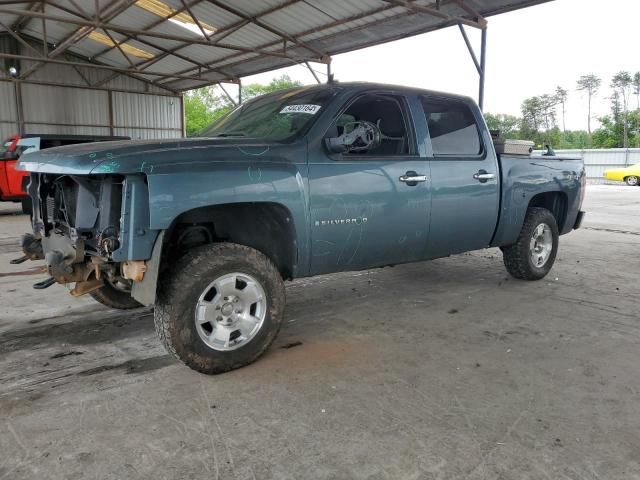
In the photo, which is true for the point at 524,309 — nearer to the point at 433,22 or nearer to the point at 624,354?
the point at 624,354

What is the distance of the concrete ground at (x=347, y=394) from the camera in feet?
7.79

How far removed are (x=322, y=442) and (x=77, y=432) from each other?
1.25 m

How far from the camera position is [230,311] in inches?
130

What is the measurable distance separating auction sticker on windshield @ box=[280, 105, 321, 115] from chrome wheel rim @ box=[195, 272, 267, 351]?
1333mm

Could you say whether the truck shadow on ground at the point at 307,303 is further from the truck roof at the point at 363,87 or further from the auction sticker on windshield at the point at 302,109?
the truck roof at the point at 363,87

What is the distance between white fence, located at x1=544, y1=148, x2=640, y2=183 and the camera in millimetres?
30688

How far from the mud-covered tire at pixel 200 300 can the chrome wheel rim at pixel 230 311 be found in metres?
0.02

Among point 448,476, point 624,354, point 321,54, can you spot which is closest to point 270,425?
point 448,476

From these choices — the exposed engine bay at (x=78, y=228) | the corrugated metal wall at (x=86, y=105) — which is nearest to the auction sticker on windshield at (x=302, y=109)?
the exposed engine bay at (x=78, y=228)

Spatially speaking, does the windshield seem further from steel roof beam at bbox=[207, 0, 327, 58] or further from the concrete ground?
steel roof beam at bbox=[207, 0, 327, 58]

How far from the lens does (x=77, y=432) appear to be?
2.60m

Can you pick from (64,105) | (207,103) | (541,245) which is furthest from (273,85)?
(541,245)

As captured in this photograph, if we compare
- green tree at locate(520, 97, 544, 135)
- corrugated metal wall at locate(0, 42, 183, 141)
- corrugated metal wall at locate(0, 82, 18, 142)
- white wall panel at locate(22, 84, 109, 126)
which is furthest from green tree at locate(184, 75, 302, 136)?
green tree at locate(520, 97, 544, 135)

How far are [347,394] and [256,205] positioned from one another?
→ 4.41 feet
